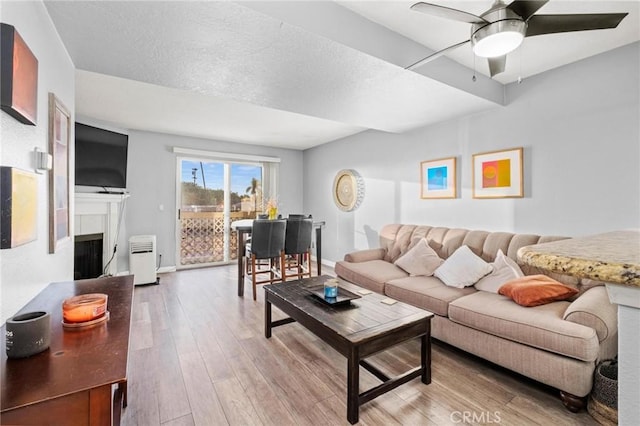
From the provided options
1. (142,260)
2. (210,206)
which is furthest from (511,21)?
(210,206)

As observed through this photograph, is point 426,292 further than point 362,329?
Yes

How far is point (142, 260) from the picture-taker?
4.32 metres

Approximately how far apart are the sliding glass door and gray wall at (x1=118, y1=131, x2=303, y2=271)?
151 mm

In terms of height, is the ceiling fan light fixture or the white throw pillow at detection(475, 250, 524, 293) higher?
the ceiling fan light fixture

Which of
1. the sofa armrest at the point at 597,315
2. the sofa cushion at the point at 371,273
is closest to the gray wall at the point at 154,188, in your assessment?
the sofa cushion at the point at 371,273

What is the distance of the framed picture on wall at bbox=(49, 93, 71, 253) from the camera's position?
1.65 meters

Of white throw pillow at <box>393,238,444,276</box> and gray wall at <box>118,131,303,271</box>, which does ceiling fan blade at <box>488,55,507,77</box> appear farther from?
gray wall at <box>118,131,303,271</box>

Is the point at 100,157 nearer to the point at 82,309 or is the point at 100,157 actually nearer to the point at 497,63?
the point at 82,309

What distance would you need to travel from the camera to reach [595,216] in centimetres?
256

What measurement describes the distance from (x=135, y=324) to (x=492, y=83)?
446 centimetres

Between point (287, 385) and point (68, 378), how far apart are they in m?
1.43

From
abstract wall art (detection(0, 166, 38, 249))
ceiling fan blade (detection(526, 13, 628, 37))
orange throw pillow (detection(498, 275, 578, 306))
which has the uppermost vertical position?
ceiling fan blade (detection(526, 13, 628, 37))

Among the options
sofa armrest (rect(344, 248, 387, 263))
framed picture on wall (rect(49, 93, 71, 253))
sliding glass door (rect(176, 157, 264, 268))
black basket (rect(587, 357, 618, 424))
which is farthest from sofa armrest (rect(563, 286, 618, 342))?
sliding glass door (rect(176, 157, 264, 268))

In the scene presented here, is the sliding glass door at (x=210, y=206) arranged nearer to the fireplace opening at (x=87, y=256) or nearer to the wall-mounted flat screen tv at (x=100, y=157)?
the wall-mounted flat screen tv at (x=100, y=157)
